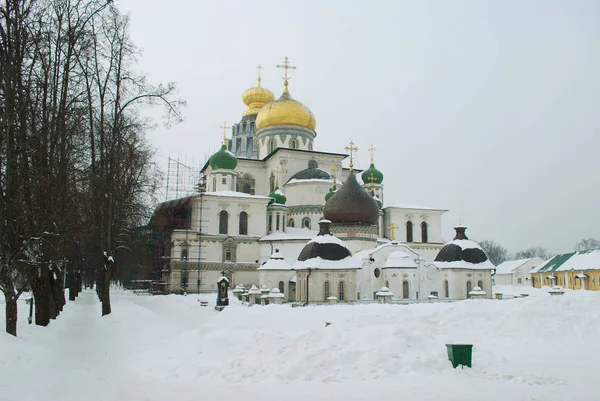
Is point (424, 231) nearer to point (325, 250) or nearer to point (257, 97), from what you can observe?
point (325, 250)

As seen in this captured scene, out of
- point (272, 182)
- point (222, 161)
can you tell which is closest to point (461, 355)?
point (222, 161)

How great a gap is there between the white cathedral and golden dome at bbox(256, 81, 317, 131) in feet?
0.30

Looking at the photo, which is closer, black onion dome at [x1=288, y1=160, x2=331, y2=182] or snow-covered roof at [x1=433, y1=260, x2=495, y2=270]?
snow-covered roof at [x1=433, y1=260, x2=495, y2=270]

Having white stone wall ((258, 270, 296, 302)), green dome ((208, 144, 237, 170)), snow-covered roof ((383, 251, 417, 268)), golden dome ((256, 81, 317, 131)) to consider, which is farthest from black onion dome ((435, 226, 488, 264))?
golden dome ((256, 81, 317, 131))

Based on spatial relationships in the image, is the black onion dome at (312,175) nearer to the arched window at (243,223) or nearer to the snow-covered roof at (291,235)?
the snow-covered roof at (291,235)

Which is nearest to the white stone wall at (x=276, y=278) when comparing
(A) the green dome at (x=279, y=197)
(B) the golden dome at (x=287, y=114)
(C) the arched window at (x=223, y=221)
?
(C) the arched window at (x=223, y=221)

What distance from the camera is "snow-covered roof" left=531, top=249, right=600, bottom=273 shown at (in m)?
46.7

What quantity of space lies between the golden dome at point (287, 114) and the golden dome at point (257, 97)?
1621 cm

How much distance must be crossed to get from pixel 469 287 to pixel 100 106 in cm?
2218

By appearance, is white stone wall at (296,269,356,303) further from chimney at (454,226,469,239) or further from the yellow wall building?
the yellow wall building

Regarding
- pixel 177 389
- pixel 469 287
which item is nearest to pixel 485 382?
pixel 177 389

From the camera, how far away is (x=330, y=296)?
87.4 ft

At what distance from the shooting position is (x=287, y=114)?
48875 mm

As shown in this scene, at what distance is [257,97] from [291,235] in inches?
1210
